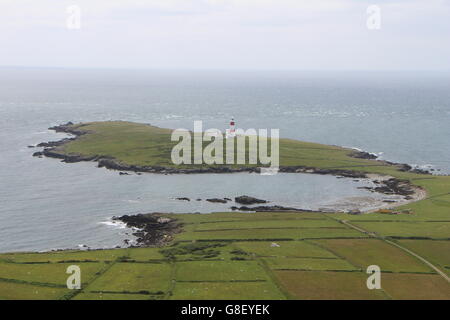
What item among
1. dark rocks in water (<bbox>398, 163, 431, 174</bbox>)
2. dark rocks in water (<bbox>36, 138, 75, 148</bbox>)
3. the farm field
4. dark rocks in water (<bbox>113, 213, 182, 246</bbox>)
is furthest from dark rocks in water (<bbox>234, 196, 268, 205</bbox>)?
dark rocks in water (<bbox>36, 138, 75, 148</bbox>)

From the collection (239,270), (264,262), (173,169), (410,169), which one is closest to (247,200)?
(173,169)

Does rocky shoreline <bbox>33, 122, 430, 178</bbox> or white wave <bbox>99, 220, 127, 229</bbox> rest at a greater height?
rocky shoreline <bbox>33, 122, 430, 178</bbox>

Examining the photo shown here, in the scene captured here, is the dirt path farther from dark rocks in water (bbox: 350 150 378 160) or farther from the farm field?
dark rocks in water (bbox: 350 150 378 160)

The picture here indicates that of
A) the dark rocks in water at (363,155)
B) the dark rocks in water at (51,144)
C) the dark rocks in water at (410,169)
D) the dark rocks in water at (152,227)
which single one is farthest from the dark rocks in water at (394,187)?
the dark rocks in water at (51,144)

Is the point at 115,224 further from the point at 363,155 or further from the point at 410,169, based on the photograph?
the point at 363,155

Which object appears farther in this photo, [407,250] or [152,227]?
[152,227]
